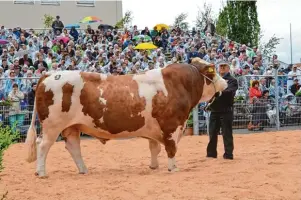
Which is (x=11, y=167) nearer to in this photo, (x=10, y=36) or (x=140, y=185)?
(x=140, y=185)

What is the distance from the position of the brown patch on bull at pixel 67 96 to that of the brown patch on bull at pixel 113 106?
0.20 metres

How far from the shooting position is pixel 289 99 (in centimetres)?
1828

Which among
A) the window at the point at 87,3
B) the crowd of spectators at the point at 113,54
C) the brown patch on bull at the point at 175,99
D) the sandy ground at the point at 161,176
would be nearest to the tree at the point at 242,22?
the crowd of spectators at the point at 113,54

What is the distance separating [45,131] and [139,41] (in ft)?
54.5

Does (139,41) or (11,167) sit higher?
(139,41)

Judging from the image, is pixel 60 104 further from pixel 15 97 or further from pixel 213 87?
pixel 15 97

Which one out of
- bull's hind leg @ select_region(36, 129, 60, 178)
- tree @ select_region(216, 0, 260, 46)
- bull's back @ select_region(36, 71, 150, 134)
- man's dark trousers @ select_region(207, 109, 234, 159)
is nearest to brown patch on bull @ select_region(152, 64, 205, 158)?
bull's back @ select_region(36, 71, 150, 134)

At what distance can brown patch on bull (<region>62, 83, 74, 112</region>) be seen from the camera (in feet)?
30.9

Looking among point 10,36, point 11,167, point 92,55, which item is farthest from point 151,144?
point 10,36

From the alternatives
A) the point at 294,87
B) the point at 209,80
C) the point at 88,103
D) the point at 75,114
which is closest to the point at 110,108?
the point at 88,103

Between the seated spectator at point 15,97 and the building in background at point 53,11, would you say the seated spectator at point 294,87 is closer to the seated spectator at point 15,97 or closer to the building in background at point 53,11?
the seated spectator at point 15,97

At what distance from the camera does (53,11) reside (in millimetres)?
34250

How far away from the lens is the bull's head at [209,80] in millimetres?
10352

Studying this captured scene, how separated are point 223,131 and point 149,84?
2199 millimetres
